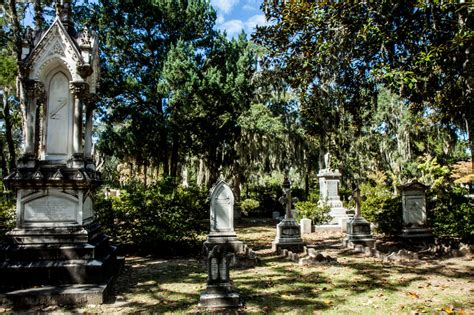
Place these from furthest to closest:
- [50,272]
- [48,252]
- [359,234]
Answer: [359,234]
[48,252]
[50,272]

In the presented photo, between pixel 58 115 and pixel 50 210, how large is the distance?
198 centimetres

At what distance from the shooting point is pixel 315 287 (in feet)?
21.3

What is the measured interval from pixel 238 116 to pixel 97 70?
12495 millimetres

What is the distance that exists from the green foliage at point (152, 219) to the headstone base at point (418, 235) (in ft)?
23.3

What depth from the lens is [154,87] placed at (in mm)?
19344

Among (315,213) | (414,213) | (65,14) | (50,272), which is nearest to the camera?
(50,272)

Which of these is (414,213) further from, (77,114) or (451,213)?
(77,114)

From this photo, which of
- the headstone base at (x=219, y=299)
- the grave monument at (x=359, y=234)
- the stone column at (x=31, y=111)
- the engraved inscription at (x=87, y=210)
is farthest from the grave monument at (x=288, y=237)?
the stone column at (x=31, y=111)

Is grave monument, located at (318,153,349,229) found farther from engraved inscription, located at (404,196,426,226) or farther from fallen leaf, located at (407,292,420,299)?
fallen leaf, located at (407,292,420,299)

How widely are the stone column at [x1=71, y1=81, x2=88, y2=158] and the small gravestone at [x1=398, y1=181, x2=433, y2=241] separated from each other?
1047 centimetres

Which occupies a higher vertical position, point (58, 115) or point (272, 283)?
point (58, 115)

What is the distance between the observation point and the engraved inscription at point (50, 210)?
6434 mm

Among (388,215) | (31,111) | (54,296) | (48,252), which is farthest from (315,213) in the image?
(31,111)

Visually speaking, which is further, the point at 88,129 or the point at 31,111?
the point at 88,129
